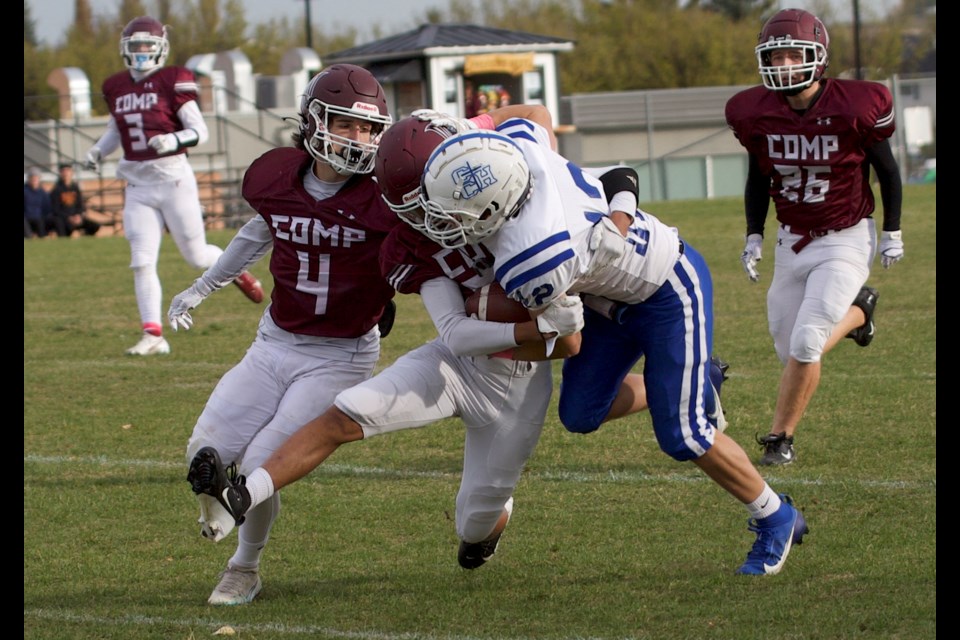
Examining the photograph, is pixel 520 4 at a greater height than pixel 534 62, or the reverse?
pixel 520 4

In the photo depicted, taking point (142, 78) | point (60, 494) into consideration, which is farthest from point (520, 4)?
point (60, 494)

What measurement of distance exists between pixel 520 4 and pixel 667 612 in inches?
2034

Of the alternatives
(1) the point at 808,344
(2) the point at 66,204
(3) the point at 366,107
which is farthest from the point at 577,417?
(2) the point at 66,204

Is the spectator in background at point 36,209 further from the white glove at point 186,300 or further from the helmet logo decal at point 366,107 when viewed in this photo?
the helmet logo decal at point 366,107

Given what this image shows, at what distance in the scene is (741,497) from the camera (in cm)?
454

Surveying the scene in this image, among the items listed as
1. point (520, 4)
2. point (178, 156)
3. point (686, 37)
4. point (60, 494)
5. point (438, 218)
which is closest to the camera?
point (438, 218)

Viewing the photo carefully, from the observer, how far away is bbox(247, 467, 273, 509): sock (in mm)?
4066

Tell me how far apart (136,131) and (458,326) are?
6.05 meters

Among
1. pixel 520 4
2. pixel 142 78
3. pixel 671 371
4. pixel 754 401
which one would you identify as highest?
pixel 520 4

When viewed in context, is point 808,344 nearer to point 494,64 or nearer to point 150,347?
point 150,347

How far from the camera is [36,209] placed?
21281 mm

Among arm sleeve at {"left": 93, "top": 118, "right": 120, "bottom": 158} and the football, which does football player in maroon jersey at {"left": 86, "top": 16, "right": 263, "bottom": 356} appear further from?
the football

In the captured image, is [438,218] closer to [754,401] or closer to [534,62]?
[754,401]

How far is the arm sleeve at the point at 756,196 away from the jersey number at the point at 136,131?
4.62 metres
